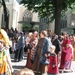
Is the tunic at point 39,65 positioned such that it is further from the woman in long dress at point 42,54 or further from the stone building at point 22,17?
the stone building at point 22,17

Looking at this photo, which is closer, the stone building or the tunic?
the tunic

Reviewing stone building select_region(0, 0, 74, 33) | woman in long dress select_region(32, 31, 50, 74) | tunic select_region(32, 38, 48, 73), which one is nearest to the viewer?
woman in long dress select_region(32, 31, 50, 74)

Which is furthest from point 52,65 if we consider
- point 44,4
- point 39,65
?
point 44,4

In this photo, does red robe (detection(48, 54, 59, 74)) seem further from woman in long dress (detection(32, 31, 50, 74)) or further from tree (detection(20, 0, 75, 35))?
tree (detection(20, 0, 75, 35))

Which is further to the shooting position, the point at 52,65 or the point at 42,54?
the point at 52,65

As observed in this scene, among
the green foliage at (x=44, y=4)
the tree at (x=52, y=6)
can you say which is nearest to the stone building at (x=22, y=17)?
the green foliage at (x=44, y=4)

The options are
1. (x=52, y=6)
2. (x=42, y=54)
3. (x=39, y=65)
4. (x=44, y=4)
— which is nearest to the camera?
(x=42, y=54)

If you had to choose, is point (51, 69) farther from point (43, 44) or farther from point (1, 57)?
point (1, 57)

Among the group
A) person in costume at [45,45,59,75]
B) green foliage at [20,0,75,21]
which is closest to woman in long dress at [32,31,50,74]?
person in costume at [45,45,59,75]

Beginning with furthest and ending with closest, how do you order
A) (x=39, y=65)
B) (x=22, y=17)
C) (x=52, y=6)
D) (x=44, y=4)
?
(x=22, y=17), (x=52, y=6), (x=44, y=4), (x=39, y=65)

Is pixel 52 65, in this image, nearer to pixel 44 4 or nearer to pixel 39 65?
pixel 39 65

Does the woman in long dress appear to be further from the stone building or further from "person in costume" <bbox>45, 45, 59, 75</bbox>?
the stone building

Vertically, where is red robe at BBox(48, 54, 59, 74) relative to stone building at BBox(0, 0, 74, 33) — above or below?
below

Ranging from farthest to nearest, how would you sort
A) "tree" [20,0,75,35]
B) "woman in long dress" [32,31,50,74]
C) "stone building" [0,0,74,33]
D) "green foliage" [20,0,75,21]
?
"stone building" [0,0,74,33] → "green foliage" [20,0,75,21] → "tree" [20,0,75,35] → "woman in long dress" [32,31,50,74]
